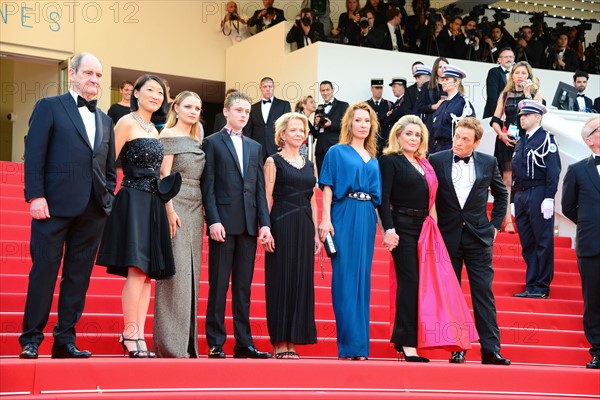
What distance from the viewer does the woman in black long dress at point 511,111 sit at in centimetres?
906

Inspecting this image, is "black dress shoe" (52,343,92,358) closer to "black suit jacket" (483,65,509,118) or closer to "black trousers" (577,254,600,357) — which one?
"black trousers" (577,254,600,357)

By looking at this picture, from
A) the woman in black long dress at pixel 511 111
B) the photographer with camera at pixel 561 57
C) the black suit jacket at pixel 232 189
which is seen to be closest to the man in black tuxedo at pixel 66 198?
the black suit jacket at pixel 232 189

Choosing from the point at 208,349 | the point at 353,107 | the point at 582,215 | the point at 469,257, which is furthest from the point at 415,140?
the point at 208,349

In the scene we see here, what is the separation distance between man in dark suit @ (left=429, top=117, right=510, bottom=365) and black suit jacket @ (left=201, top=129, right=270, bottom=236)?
1207 millimetres

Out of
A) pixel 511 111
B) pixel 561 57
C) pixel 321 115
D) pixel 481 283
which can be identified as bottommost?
pixel 481 283

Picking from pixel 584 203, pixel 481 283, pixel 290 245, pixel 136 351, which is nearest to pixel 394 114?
pixel 584 203

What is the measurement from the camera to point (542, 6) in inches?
728

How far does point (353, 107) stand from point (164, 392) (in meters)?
2.28

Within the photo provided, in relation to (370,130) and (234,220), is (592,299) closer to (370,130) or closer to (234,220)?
(370,130)

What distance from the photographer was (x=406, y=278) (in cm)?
591

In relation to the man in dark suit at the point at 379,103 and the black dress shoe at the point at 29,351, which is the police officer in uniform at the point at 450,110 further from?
the black dress shoe at the point at 29,351

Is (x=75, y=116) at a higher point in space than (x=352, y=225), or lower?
higher

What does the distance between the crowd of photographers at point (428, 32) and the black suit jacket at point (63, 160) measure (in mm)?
9564

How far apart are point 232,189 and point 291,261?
569 millimetres
